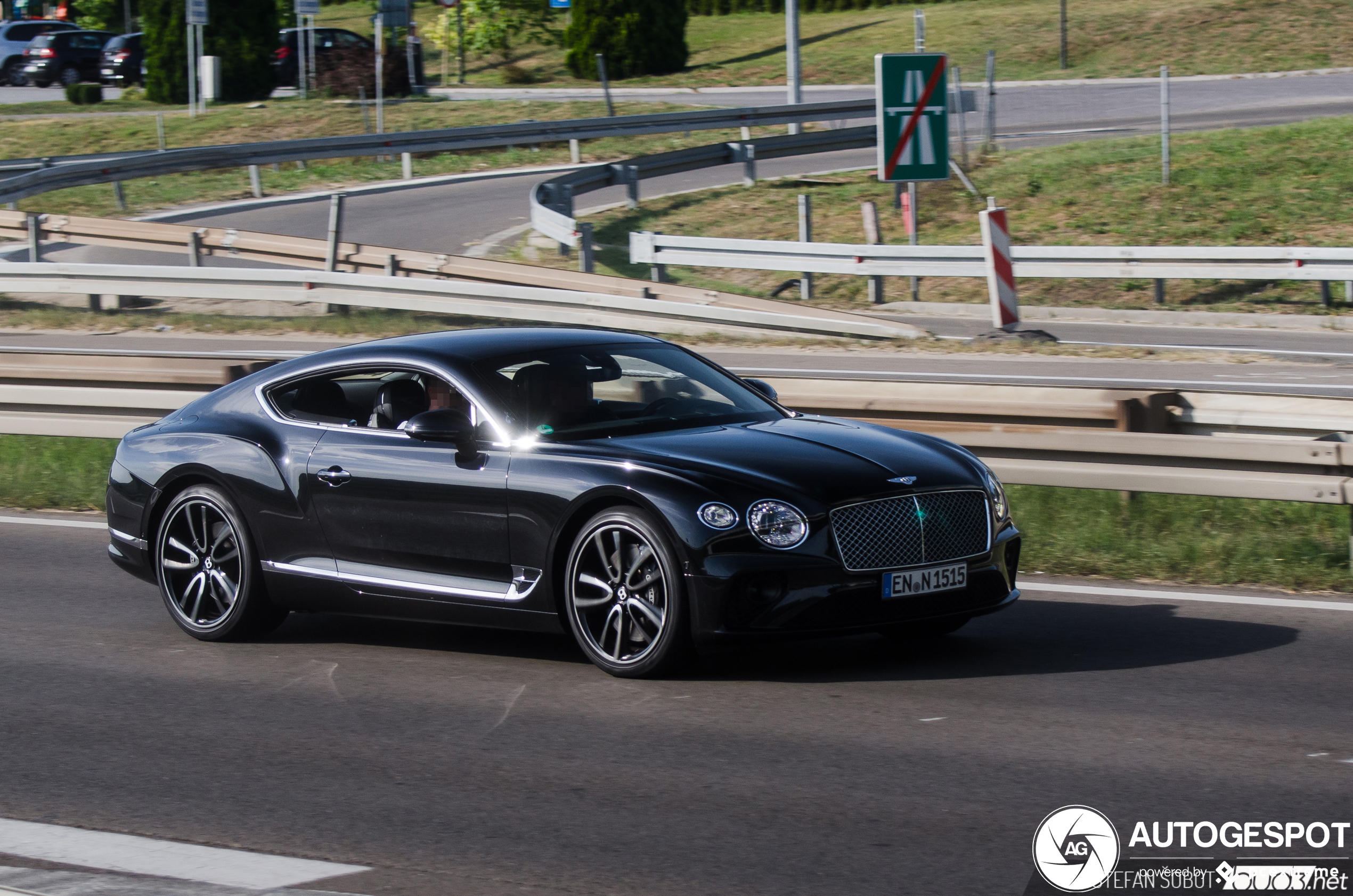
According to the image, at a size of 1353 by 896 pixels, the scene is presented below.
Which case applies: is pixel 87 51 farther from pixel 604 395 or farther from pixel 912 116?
pixel 604 395

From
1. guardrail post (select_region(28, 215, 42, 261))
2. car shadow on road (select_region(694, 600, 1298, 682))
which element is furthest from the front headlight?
guardrail post (select_region(28, 215, 42, 261))

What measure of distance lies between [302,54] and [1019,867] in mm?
44159

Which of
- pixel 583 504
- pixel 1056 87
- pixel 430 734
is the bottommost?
pixel 430 734

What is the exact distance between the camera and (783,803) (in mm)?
5316

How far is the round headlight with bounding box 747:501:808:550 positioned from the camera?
6.56m

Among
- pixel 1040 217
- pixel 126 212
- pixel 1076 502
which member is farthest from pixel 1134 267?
pixel 126 212

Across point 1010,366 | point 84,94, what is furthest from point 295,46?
point 1010,366

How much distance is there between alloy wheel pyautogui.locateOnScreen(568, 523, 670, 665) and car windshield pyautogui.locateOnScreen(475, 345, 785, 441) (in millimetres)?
560

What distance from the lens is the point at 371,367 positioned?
786 cm

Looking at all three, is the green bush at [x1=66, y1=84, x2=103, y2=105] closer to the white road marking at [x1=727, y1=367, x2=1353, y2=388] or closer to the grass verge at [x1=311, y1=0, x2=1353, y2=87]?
the grass verge at [x1=311, y1=0, x2=1353, y2=87]

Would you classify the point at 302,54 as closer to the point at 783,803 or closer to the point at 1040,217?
the point at 1040,217

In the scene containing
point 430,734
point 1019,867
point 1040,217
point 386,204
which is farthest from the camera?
point 386,204

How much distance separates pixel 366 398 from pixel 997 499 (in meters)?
2.83

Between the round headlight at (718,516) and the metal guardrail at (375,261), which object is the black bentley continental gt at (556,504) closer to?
the round headlight at (718,516)
